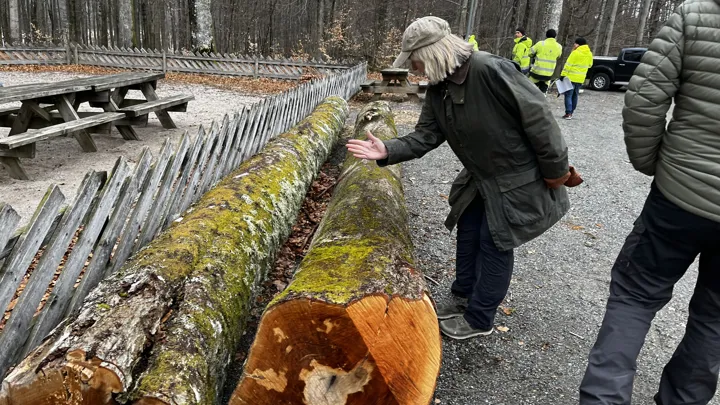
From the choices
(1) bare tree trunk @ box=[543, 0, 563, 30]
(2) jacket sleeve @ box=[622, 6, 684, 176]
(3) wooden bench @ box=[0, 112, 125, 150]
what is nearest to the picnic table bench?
(3) wooden bench @ box=[0, 112, 125, 150]

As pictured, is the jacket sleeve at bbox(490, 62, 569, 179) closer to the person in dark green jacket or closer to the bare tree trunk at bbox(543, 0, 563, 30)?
the person in dark green jacket

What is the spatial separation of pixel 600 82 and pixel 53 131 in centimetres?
1696

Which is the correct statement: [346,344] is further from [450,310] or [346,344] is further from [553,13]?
[553,13]

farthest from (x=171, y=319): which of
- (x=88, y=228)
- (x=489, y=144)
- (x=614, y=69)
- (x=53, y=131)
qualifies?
(x=614, y=69)

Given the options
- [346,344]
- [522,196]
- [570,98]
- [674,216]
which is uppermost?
[674,216]

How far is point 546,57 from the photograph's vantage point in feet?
34.7

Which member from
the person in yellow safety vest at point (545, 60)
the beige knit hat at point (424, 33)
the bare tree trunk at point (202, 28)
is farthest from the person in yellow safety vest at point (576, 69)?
the bare tree trunk at point (202, 28)

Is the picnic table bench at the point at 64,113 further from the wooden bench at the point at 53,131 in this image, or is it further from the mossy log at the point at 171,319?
the mossy log at the point at 171,319

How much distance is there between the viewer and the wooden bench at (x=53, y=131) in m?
5.25

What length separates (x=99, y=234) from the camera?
2.78 metres

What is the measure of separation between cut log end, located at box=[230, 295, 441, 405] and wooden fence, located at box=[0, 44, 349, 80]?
14.4 metres

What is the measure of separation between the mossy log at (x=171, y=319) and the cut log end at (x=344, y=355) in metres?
0.34

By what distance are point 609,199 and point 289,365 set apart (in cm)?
533

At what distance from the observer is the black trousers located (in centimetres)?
284
